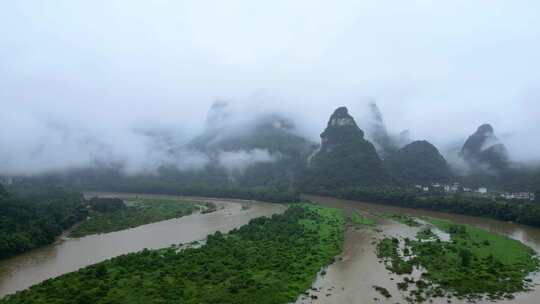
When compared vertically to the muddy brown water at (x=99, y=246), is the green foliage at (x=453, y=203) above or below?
above

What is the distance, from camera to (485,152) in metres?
83.0

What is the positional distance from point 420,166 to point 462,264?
59.4m

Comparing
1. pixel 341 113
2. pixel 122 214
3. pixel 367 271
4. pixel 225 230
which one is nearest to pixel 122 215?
pixel 122 214

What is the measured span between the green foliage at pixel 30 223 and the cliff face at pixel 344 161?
40843mm

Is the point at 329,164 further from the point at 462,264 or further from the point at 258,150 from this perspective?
the point at 462,264

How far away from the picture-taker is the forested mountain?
80.6m

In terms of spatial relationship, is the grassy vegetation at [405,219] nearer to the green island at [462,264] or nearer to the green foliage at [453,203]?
the green island at [462,264]

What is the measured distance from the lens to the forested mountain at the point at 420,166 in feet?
264

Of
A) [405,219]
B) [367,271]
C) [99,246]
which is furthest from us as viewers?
[405,219]

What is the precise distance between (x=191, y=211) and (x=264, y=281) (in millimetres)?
33689

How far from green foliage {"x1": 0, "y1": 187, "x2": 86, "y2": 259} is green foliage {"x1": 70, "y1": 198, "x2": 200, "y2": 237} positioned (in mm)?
1635

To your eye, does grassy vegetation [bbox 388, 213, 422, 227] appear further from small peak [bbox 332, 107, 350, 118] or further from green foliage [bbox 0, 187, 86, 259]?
small peak [bbox 332, 107, 350, 118]

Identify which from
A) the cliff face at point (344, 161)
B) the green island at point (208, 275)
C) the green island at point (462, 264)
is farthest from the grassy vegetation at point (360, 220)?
the cliff face at point (344, 161)

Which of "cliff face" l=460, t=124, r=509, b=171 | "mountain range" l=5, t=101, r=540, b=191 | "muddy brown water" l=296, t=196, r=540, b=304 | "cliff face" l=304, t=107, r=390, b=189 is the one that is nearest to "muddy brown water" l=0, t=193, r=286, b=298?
"muddy brown water" l=296, t=196, r=540, b=304
